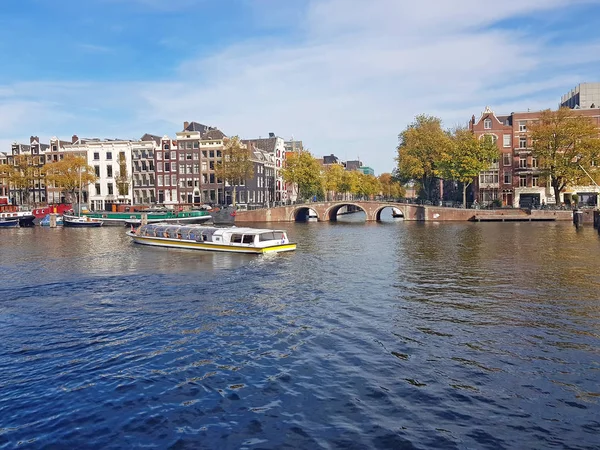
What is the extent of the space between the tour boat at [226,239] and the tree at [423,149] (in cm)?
5795

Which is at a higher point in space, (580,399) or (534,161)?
(534,161)

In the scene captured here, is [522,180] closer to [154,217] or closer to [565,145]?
[565,145]

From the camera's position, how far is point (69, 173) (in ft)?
361

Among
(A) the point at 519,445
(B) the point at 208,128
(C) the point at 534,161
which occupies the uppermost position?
(B) the point at 208,128

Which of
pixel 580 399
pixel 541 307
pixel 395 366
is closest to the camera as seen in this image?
pixel 580 399

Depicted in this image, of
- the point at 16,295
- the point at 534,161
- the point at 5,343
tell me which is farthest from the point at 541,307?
the point at 534,161

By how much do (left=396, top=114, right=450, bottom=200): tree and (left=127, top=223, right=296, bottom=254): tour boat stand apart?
57952mm

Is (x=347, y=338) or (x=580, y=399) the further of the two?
(x=347, y=338)

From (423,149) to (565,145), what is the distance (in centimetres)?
2598

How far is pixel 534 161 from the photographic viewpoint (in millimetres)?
102750

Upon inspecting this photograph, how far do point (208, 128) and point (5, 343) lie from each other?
10846 centimetres

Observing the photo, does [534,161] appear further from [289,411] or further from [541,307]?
[289,411]

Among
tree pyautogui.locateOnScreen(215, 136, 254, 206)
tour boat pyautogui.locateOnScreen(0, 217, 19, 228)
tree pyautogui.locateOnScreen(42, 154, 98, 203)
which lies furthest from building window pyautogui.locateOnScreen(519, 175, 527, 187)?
tour boat pyautogui.locateOnScreen(0, 217, 19, 228)

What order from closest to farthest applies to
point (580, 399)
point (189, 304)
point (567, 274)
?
point (580, 399) < point (189, 304) < point (567, 274)
